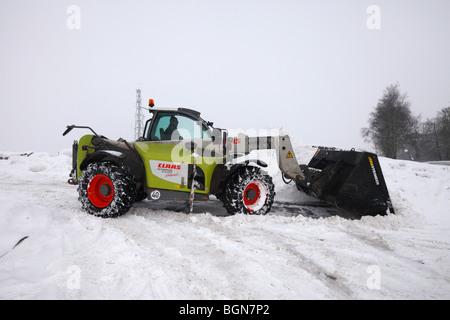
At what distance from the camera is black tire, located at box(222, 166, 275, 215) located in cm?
436

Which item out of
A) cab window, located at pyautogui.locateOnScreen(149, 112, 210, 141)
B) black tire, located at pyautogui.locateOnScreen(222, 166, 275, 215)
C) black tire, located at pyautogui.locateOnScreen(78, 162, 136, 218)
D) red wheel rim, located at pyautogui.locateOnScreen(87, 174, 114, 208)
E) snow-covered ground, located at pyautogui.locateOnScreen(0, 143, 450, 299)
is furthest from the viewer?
cab window, located at pyautogui.locateOnScreen(149, 112, 210, 141)

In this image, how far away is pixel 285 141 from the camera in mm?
5020

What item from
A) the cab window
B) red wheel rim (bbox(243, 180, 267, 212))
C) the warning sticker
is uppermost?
the cab window

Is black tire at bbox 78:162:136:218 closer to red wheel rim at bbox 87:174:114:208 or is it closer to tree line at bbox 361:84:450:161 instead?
red wheel rim at bbox 87:174:114:208

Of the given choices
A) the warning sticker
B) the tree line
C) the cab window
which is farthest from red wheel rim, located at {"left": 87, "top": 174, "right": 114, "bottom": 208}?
the tree line

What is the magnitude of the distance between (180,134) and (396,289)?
3.76 m

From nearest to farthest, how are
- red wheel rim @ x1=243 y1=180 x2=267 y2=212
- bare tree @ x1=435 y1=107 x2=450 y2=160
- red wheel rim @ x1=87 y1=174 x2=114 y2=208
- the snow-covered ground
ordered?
the snow-covered ground
red wheel rim @ x1=87 y1=174 x2=114 y2=208
red wheel rim @ x1=243 y1=180 x2=267 y2=212
bare tree @ x1=435 y1=107 x2=450 y2=160

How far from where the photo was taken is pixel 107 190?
13.6 feet

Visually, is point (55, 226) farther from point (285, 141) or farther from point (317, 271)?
point (285, 141)

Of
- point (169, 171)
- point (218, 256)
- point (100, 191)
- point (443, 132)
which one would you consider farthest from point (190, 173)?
point (443, 132)

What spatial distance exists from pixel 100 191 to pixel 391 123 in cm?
2974

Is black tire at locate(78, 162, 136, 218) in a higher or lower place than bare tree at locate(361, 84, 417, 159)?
lower

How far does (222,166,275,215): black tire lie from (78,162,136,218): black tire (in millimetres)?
1700
